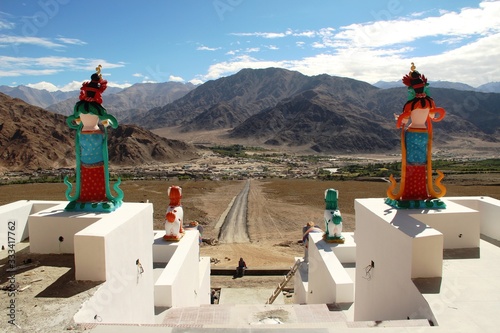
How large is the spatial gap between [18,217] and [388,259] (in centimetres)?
835

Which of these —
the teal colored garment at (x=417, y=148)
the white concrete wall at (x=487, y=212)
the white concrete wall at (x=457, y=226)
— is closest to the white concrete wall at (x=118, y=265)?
the white concrete wall at (x=457, y=226)

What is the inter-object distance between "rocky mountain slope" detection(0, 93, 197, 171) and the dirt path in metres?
44.1

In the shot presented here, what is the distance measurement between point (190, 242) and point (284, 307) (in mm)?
4652

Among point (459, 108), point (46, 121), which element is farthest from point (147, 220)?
point (459, 108)

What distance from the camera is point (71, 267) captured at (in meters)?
6.79

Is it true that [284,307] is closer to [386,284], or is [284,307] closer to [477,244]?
[386,284]

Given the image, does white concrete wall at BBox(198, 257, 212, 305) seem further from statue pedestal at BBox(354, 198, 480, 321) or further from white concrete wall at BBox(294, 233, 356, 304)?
statue pedestal at BBox(354, 198, 480, 321)

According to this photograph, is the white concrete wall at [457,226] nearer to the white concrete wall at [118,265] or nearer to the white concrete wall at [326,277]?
the white concrete wall at [326,277]

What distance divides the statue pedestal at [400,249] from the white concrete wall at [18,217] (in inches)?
294

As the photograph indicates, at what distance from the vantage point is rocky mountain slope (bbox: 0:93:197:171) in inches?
2493

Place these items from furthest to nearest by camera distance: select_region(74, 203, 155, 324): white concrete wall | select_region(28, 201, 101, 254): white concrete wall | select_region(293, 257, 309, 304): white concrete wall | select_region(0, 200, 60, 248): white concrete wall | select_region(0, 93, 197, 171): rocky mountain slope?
select_region(0, 93, 197, 171): rocky mountain slope, select_region(293, 257, 309, 304): white concrete wall, select_region(0, 200, 60, 248): white concrete wall, select_region(28, 201, 101, 254): white concrete wall, select_region(74, 203, 155, 324): white concrete wall

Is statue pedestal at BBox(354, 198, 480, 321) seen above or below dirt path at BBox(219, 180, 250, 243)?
above

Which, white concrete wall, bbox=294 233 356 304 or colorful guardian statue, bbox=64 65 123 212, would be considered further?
white concrete wall, bbox=294 233 356 304

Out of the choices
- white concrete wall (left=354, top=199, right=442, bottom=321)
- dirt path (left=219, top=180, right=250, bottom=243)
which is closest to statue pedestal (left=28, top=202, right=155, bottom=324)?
white concrete wall (left=354, top=199, right=442, bottom=321)
